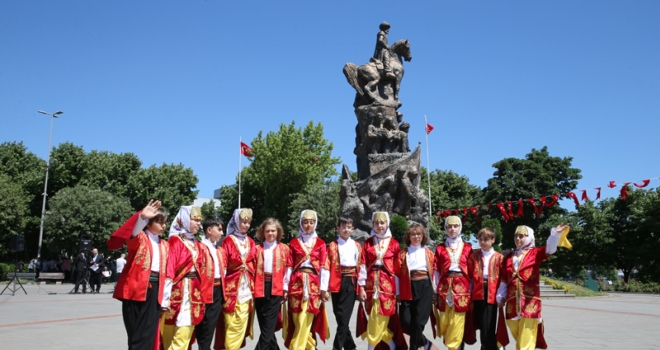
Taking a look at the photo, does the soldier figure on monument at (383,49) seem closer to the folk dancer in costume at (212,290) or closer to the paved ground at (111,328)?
the paved ground at (111,328)

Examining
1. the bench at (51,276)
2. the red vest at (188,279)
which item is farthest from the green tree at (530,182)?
the red vest at (188,279)

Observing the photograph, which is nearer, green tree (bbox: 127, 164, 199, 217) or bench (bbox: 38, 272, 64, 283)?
bench (bbox: 38, 272, 64, 283)

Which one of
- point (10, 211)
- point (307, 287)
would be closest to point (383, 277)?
point (307, 287)

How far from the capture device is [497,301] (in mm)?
7664

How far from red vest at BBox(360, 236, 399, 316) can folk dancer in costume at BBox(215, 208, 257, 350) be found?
1.62 meters

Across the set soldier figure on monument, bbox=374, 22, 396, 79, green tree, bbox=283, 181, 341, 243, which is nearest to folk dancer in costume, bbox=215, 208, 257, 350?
soldier figure on monument, bbox=374, 22, 396, 79

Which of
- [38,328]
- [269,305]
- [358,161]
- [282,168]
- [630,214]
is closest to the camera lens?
[269,305]

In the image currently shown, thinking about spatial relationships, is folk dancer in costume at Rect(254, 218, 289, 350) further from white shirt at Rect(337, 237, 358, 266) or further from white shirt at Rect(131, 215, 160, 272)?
white shirt at Rect(131, 215, 160, 272)

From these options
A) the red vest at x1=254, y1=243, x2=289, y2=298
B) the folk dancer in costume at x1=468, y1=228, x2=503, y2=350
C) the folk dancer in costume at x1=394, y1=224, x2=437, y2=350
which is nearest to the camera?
the red vest at x1=254, y1=243, x2=289, y2=298

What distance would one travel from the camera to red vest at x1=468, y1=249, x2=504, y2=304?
769cm

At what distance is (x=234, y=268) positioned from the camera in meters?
7.38

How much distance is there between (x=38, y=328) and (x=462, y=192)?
1672 inches

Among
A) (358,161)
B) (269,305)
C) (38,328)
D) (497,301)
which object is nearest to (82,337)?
(38,328)

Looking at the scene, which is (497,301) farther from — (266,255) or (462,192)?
(462,192)
